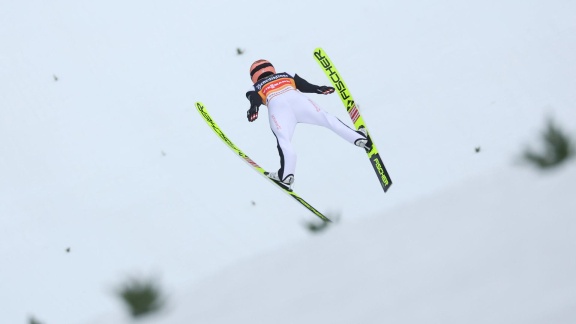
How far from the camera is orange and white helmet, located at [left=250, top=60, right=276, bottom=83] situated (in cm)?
810

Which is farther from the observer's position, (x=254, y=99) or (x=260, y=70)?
(x=260, y=70)

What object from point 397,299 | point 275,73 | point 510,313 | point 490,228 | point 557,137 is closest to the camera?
point 510,313

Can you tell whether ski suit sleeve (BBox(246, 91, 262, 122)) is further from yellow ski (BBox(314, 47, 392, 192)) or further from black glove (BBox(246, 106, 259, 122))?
yellow ski (BBox(314, 47, 392, 192))

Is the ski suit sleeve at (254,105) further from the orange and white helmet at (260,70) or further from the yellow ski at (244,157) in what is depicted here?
the yellow ski at (244,157)

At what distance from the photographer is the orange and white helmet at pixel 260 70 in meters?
8.10

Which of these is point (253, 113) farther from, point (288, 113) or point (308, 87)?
point (308, 87)

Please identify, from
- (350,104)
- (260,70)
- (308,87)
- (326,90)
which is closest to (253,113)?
(260,70)

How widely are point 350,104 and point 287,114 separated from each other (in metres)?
0.85

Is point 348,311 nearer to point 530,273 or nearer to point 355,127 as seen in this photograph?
point 530,273

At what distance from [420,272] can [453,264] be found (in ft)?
0.50

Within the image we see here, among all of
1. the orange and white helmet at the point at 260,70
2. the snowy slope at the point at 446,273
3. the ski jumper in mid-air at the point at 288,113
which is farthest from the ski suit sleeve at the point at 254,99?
the snowy slope at the point at 446,273

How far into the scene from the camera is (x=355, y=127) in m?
8.22

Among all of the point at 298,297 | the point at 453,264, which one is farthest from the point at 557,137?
the point at 298,297

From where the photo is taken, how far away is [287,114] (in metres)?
7.80
